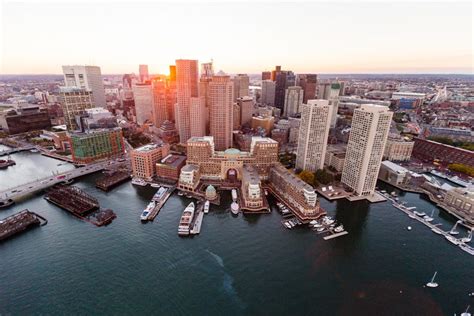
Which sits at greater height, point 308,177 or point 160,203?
point 308,177

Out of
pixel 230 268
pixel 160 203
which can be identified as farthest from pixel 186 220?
pixel 230 268

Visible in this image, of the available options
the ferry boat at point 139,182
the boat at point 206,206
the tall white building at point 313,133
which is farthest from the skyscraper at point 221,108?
the boat at point 206,206

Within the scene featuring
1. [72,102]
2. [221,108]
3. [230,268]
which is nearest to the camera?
[230,268]

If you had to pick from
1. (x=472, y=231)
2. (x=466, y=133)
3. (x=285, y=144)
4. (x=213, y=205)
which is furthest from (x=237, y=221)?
(x=466, y=133)

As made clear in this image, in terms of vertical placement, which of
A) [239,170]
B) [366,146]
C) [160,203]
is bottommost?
[160,203]

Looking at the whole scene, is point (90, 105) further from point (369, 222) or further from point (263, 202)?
point (369, 222)

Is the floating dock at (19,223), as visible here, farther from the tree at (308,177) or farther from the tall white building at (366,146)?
the tall white building at (366,146)

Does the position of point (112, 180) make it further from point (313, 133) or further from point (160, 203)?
point (313, 133)

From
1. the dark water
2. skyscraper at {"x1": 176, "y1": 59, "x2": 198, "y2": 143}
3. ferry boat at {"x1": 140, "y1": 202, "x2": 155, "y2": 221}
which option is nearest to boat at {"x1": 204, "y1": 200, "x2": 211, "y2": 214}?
the dark water
